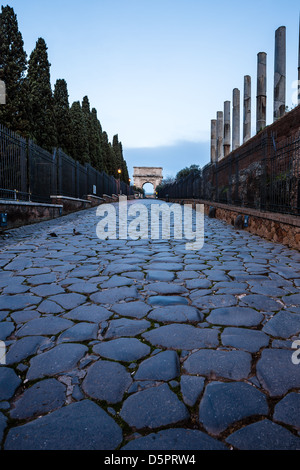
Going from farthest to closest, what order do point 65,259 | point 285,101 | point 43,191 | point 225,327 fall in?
point 285,101 < point 43,191 < point 65,259 < point 225,327

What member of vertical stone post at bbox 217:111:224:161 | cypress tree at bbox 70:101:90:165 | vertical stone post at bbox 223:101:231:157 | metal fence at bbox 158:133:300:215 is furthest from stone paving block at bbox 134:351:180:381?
vertical stone post at bbox 217:111:224:161

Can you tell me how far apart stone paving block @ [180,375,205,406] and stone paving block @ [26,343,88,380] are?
0.64 meters

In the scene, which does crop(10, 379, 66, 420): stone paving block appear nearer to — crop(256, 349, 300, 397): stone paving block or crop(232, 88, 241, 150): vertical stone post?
crop(256, 349, 300, 397): stone paving block

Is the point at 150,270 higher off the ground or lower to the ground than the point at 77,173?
lower

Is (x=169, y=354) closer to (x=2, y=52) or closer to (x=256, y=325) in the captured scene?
(x=256, y=325)

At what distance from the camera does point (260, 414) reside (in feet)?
4.36

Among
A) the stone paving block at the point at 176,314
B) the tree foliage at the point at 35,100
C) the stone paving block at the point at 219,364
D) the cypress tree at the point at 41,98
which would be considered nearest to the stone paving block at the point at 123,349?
the stone paving block at the point at 219,364

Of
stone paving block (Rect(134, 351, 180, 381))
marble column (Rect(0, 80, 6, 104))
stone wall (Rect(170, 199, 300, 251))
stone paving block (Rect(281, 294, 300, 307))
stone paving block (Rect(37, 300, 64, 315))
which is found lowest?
stone paving block (Rect(134, 351, 180, 381))

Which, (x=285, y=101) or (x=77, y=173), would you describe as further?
(x=77, y=173)

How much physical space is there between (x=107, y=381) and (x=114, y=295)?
1356 millimetres

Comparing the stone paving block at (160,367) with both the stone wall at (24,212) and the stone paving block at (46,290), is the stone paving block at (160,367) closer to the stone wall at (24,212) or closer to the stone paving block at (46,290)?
the stone paving block at (46,290)

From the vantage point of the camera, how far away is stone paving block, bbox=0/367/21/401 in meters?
1.48

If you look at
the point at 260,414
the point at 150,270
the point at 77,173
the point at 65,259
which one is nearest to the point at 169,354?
the point at 260,414

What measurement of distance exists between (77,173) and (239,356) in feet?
48.8
